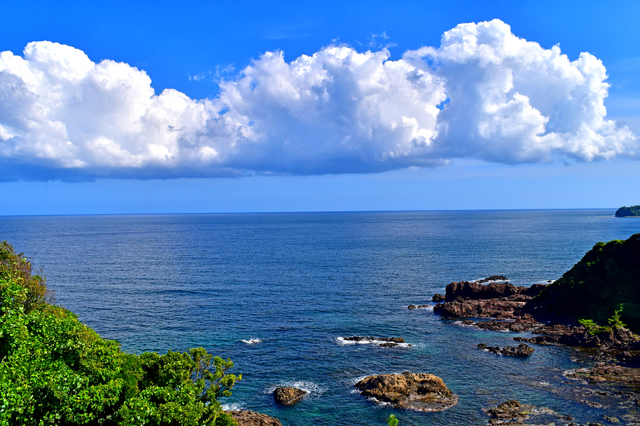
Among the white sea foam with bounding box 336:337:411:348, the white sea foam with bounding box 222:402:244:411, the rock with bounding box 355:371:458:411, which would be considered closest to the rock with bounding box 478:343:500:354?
the white sea foam with bounding box 336:337:411:348

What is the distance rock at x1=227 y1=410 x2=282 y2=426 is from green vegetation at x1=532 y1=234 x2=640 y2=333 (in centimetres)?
5755

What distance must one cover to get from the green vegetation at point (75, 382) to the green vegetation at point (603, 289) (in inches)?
2746

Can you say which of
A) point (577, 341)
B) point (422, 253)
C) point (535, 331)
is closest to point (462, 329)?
point (535, 331)

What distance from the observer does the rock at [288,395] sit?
50.5m

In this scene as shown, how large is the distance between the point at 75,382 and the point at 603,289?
90588mm

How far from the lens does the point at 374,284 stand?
11581 centimetres

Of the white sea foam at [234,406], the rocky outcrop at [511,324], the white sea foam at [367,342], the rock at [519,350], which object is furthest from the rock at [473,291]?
the white sea foam at [234,406]

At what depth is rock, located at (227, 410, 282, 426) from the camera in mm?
43688

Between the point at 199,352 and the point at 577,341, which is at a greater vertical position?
the point at 199,352

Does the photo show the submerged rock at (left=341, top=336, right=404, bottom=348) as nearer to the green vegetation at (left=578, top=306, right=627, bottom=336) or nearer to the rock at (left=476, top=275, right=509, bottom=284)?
the green vegetation at (left=578, top=306, right=627, bottom=336)

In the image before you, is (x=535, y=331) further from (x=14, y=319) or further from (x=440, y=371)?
(x=14, y=319)

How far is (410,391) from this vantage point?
52156 millimetres

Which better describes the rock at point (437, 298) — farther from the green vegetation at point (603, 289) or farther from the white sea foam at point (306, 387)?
the white sea foam at point (306, 387)

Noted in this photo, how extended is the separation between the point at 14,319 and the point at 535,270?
139m
